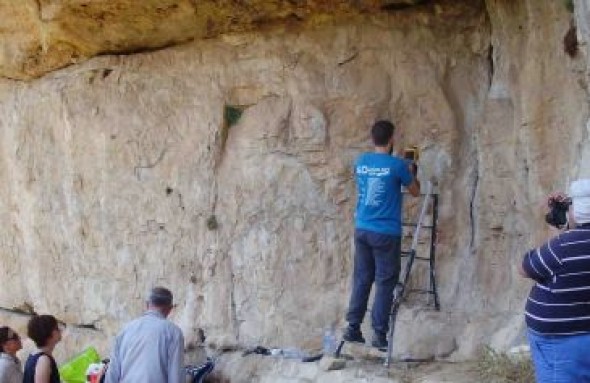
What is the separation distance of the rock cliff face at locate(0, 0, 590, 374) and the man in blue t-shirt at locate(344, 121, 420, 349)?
0.56m

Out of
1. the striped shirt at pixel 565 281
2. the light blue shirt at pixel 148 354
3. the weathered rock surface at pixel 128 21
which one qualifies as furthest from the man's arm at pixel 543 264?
the weathered rock surface at pixel 128 21

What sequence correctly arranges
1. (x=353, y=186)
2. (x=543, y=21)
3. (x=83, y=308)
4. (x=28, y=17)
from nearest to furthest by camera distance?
(x=543, y=21)
(x=353, y=186)
(x=28, y=17)
(x=83, y=308)

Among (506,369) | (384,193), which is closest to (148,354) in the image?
(384,193)

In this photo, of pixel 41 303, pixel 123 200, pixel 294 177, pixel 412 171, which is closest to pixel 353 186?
pixel 294 177

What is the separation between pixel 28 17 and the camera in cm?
737

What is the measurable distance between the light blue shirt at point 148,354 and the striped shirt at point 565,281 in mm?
2206

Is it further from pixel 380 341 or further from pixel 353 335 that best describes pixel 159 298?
pixel 380 341

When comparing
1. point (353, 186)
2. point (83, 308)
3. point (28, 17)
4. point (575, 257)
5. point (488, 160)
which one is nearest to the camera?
point (575, 257)

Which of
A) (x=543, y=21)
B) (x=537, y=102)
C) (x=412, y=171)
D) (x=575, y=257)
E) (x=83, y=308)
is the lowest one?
(x=83, y=308)

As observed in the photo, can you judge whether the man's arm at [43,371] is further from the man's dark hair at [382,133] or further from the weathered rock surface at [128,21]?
the weathered rock surface at [128,21]

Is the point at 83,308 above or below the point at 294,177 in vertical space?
below

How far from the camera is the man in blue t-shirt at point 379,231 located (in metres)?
5.72

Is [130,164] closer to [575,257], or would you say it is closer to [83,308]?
[83,308]

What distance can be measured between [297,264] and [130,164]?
70.7 inches
